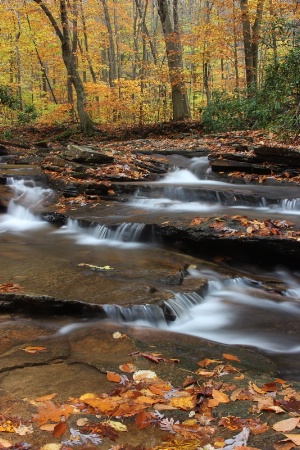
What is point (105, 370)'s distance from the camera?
323 cm

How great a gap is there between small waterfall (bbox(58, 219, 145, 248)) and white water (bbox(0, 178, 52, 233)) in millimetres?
1484

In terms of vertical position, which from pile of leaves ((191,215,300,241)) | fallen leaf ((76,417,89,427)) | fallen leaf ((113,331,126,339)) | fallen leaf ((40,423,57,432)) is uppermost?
pile of leaves ((191,215,300,241))

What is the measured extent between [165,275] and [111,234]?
240cm

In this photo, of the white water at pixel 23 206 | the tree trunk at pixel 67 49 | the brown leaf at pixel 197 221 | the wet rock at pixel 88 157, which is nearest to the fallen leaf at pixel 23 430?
the brown leaf at pixel 197 221

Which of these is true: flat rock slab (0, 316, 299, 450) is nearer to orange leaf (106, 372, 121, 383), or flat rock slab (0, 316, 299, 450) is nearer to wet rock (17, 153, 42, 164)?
orange leaf (106, 372, 121, 383)

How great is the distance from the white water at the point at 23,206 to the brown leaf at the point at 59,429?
22.1 feet

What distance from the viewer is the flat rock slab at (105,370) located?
2375 mm

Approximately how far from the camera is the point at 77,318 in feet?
14.7

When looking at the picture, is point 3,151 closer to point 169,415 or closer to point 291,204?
point 291,204

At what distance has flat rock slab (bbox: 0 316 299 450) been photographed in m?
2.38

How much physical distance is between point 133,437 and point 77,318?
228cm

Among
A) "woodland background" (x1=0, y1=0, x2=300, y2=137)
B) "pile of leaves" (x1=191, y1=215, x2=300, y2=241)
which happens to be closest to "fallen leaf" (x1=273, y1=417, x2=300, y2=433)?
"pile of leaves" (x1=191, y1=215, x2=300, y2=241)

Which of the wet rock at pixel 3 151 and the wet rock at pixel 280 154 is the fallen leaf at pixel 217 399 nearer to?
the wet rock at pixel 280 154

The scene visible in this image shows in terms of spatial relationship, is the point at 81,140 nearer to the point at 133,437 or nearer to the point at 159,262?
the point at 159,262
